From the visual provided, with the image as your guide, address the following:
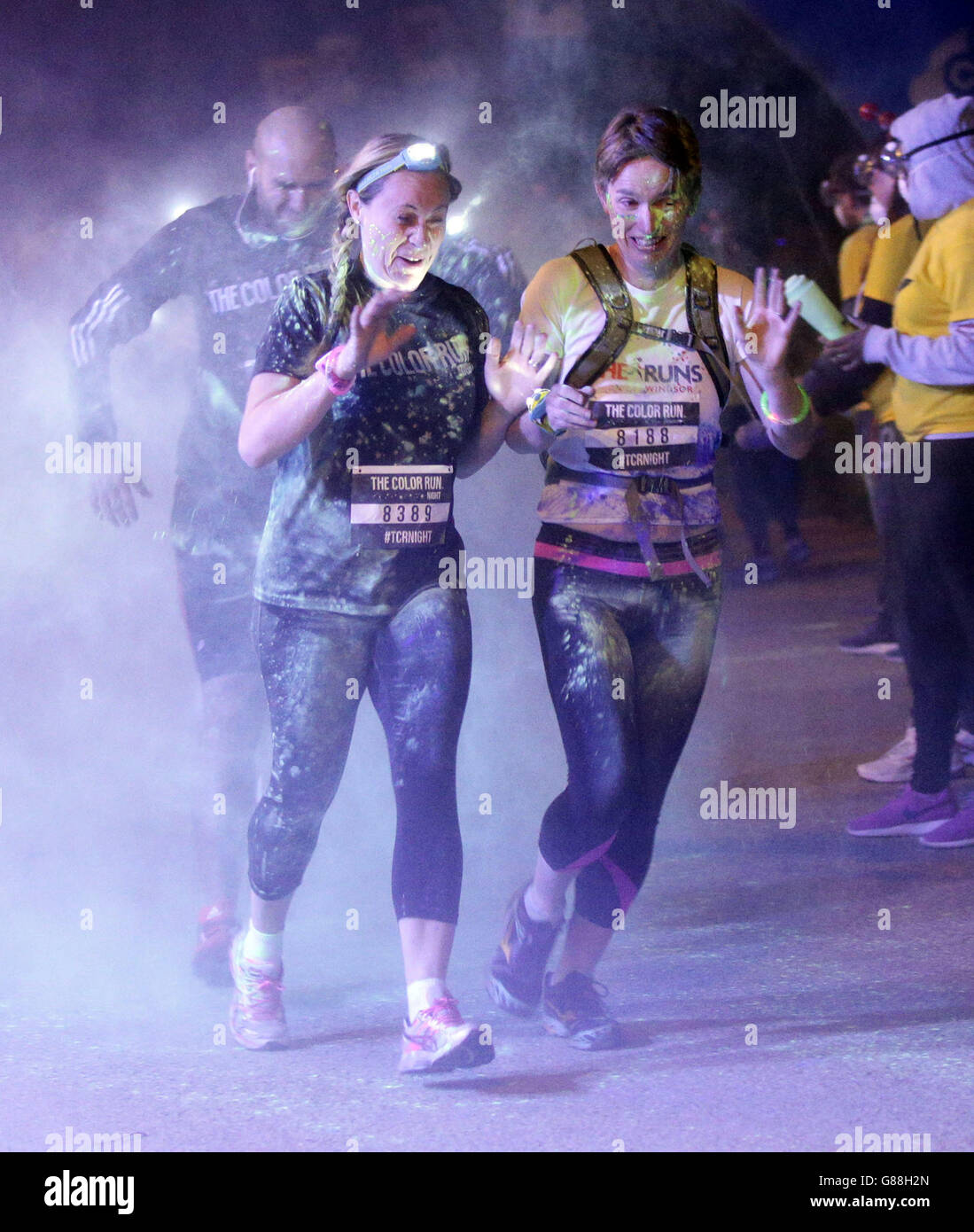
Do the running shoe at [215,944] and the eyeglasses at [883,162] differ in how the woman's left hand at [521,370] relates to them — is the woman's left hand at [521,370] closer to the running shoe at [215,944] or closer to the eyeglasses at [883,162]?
the running shoe at [215,944]

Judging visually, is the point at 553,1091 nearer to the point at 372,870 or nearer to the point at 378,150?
the point at 372,870

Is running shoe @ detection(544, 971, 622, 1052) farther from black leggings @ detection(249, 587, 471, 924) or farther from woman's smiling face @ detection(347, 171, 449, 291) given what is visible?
woman's smiling face @ detection(347, 171, 449, 291)

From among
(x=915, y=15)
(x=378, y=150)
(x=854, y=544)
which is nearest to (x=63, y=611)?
(x=378, y=150)

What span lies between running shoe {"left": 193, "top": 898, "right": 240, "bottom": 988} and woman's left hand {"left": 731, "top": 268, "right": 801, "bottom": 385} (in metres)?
1.53

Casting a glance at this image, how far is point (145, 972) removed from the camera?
3199mm

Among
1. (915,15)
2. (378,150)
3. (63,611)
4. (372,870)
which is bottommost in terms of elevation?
(372,870)

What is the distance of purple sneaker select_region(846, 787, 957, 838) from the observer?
13.1 ft

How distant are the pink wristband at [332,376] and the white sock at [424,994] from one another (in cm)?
102

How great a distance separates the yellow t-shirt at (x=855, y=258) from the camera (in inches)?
199

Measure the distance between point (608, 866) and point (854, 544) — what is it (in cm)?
506

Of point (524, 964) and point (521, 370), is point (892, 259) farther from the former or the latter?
point (524, 964)

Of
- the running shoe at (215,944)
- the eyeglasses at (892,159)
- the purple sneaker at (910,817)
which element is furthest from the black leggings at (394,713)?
the eyeglasses at (892,159)
